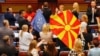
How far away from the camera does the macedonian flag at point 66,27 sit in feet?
36.3

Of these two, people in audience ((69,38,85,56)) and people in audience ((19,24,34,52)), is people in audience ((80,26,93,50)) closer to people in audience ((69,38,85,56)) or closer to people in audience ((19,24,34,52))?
people in audience ((19,24,34,52))

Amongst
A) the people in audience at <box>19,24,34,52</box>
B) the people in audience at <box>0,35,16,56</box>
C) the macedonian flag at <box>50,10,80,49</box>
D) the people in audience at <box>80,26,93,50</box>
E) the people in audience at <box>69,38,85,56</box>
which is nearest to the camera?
the people in audience at <box>0,35,16,56</box>

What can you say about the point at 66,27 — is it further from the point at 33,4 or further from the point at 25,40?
the point at 33,4

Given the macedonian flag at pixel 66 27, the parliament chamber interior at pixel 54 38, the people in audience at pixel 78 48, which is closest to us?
the people in audience at pixel 78 48

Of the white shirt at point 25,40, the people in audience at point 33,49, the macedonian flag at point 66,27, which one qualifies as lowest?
the white shirt at point 25,40

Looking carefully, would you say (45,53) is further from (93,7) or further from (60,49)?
(93,7)

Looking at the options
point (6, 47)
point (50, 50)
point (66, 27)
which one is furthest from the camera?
point (66, 27)

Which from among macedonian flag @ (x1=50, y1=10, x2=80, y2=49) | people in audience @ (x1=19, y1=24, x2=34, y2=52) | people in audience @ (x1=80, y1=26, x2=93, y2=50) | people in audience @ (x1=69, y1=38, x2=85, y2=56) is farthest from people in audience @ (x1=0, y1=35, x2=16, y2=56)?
people in audience @ (x1=80, y1=26, x2=93, y2=50)

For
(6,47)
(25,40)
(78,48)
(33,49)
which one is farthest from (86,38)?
(6,47)

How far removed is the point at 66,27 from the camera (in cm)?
1127

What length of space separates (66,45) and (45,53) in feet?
3.56

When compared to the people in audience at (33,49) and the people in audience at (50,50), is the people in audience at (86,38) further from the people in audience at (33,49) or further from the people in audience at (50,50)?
the people in audience at (33,49)

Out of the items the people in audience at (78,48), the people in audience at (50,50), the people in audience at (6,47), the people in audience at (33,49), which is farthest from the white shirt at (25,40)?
the people in audience at (6,47)

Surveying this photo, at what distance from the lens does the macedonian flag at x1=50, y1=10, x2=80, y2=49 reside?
36.3ft
